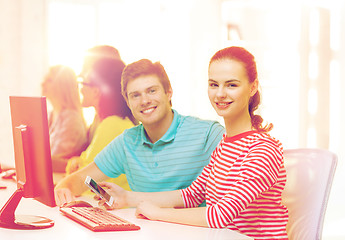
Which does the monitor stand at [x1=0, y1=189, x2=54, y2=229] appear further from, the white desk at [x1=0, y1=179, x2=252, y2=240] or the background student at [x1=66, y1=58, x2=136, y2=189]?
the background student at [x1=66, y1=58, x2=136, y2=189]

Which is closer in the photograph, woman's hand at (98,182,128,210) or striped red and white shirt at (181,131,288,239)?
striped red and white shirt at (181,131,288,239)

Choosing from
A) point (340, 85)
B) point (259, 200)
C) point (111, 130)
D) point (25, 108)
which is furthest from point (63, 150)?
point (340, 85)

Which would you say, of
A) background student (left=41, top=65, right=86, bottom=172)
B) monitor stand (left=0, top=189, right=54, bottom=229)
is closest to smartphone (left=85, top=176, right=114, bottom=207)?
monitor stand (left=0, top=189, right=54, bottom=229)

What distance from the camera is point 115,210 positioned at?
1.65 m

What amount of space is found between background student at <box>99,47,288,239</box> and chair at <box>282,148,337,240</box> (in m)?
0.09

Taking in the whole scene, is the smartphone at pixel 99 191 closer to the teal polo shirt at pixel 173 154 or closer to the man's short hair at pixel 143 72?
the teal polo shirt at pixel 173 154

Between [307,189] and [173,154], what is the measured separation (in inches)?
21.9

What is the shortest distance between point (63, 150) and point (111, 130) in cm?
96

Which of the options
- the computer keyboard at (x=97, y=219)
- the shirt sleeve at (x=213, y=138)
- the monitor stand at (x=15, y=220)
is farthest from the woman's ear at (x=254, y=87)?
the monitor stand at (x=15, y=220)

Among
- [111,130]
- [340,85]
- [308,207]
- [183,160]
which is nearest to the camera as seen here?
[308,207]

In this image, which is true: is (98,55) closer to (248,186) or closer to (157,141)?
(157,141)

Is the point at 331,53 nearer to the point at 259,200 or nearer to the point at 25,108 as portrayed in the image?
the point at 259,200

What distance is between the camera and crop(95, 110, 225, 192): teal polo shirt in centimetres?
187

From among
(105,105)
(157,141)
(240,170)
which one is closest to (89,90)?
(105,105)
